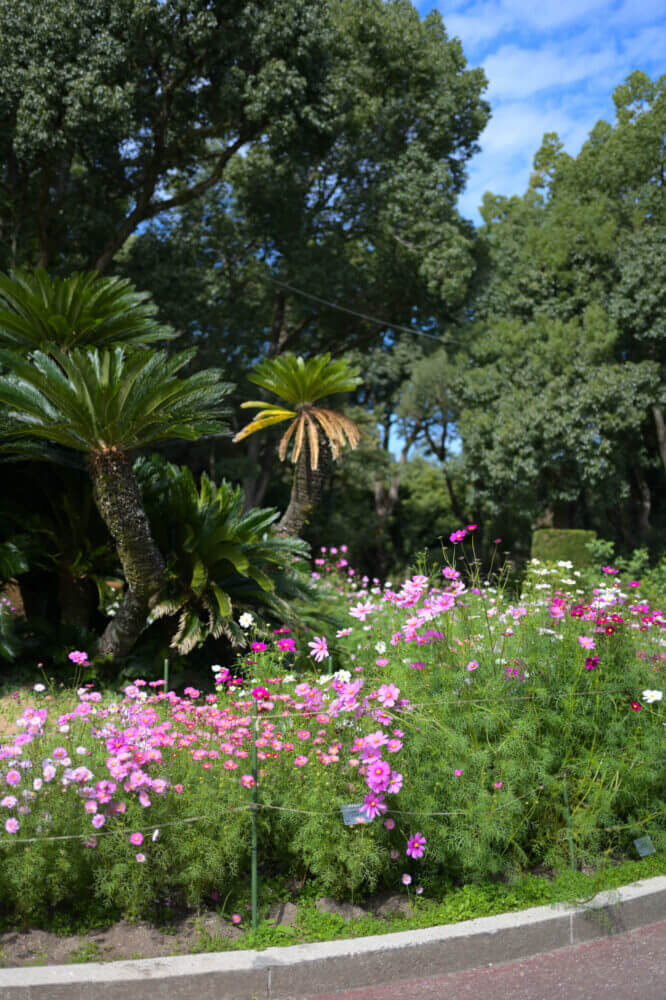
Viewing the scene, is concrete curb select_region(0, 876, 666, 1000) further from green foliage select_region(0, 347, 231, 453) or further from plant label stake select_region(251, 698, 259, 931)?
green foliage select_region(0, 347, 231, 453)

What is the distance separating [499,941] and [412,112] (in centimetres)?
2123

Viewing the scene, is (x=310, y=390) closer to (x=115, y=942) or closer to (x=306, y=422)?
(x=306, y=422)

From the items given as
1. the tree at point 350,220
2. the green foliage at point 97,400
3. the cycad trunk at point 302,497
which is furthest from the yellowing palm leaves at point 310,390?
the tree at point 350,220

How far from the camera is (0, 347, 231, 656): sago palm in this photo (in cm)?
629

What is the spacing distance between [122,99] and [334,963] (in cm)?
1407

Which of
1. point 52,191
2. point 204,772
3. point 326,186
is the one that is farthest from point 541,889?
point 326,186

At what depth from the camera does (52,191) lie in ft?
57.5

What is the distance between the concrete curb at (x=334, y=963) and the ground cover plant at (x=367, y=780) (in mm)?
260

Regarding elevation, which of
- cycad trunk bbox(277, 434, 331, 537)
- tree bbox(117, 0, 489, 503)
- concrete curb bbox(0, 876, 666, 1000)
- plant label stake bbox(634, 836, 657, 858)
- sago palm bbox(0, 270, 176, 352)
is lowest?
concrete curb bbox(0, 876, 666, 1000)

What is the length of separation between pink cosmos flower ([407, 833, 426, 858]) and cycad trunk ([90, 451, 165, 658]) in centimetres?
391

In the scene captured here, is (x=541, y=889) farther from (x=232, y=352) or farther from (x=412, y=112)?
(x=412, y=112)

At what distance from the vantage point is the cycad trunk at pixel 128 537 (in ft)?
21.5

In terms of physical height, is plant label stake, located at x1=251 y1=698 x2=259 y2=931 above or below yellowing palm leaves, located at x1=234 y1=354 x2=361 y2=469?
below

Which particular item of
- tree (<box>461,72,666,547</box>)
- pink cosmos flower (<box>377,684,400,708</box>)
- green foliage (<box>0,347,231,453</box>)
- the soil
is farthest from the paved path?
tree (<box>461,72,666,547</box>)
